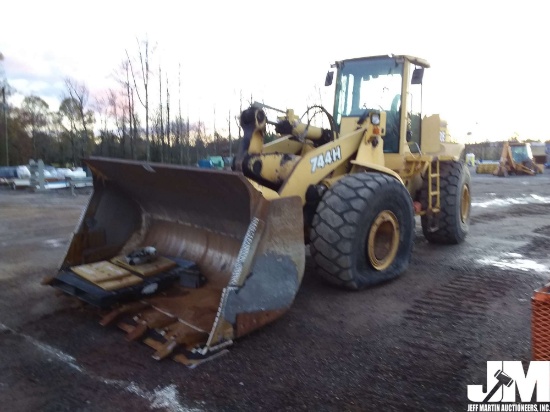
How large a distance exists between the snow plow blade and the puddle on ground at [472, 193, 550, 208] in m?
11.4

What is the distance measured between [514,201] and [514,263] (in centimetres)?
1055

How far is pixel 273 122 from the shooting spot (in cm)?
527

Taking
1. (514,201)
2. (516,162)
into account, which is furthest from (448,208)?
(516,162)

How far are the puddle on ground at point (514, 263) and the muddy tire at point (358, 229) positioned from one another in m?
1.88

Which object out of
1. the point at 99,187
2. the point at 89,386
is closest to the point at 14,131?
the point at 99,187

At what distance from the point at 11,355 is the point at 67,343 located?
15.0 inches

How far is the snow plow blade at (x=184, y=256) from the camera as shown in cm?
373

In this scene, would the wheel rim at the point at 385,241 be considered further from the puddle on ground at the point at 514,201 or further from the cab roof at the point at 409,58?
the puddle on ground at the point at 514,201

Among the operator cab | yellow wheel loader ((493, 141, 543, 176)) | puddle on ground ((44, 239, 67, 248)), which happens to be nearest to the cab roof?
the operator cab

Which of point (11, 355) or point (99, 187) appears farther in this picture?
point (99, 187)

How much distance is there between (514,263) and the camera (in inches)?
259

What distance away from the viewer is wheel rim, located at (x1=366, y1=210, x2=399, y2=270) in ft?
16.9

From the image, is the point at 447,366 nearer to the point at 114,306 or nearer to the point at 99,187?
the point at 114,306

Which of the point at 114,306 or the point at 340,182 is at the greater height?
the point at 340,182
